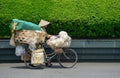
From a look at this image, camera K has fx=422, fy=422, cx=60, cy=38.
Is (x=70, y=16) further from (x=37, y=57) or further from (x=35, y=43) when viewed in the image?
(x=37, y=57)

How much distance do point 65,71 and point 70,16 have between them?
229cm

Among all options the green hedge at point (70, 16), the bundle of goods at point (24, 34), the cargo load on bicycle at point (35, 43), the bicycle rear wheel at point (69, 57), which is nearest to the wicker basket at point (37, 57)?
the cargo load on bicycle at point (35, 43)

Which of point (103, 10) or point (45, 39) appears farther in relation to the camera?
point (103, 10)

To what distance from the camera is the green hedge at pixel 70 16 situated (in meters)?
13.0

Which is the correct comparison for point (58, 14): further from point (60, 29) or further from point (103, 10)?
point (103, 10)

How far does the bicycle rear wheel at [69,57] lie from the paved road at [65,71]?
154 mm

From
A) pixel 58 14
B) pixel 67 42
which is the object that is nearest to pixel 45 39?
→ pixel 67 42

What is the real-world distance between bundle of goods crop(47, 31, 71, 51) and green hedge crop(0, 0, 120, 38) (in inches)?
43.0

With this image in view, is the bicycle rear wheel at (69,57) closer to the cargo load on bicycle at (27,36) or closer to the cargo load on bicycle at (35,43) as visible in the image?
the cargo load on bicycle at (35,43)

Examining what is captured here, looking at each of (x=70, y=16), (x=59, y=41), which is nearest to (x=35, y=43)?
(x=59, y=41)

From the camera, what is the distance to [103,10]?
13.5m

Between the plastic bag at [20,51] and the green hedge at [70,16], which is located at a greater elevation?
the green hedge at [70,16]

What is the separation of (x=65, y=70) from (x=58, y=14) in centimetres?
221

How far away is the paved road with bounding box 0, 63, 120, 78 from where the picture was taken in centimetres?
1072
